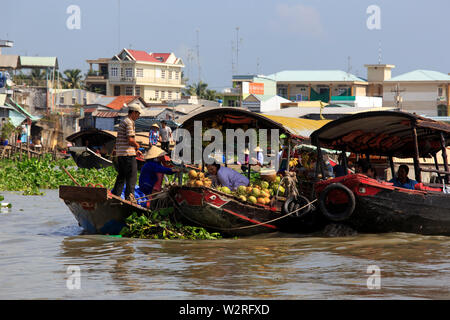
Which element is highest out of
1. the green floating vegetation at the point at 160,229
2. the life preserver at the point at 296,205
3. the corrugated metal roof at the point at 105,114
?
the corrugated metal roof at the point at 105,114

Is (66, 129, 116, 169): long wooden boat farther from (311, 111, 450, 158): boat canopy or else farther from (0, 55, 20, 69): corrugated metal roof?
(0, 55, 20, 69): corrugated metal roof

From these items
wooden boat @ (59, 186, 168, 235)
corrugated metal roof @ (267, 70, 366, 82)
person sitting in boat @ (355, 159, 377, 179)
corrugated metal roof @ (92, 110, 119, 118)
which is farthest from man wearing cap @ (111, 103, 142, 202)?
corrugated metal roof @ (267, 70, 366, 82)

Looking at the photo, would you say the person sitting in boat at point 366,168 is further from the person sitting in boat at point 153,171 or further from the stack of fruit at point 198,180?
the person sitting in boat at point 153,171

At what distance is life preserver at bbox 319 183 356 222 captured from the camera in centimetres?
916

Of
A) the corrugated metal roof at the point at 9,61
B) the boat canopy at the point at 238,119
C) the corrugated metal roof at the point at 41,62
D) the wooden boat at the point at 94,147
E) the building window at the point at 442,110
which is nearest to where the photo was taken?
the boat canopy at the point at 238,119

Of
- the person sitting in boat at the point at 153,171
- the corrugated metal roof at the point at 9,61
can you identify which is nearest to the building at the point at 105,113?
the corrugated metal roof at the point at 9,61

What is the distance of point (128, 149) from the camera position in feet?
30.1

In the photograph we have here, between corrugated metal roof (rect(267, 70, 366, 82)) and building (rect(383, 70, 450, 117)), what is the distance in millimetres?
4962

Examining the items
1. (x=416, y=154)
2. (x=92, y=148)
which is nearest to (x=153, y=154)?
(x=416, y=154)

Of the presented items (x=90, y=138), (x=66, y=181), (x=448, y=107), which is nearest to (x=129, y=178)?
(x=66, y=181)

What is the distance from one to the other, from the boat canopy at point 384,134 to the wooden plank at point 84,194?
3163 millimetres

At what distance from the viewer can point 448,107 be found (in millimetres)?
55062

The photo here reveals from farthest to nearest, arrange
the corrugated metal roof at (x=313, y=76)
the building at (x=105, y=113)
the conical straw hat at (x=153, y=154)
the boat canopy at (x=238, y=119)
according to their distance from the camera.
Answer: the corrugated metal roof at (x=313, y=76), the building at (x=105, y=113), the conical straw hat at (x=153, y=154), the boat canopy at (x=238, y=119)

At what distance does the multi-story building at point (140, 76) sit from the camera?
61656 mm
